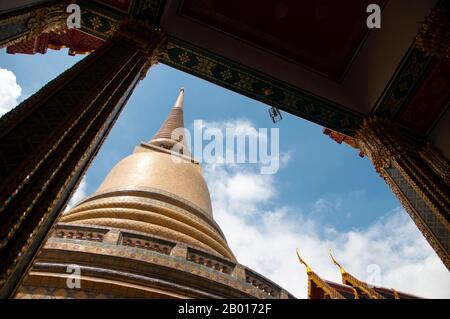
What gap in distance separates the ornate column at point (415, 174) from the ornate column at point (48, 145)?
11.9 feet

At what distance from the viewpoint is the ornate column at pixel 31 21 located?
3512 mm

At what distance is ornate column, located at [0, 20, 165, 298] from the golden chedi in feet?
5.07

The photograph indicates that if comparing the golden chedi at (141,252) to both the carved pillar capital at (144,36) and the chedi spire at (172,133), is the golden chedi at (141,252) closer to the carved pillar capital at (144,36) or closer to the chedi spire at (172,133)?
the carved pillar capital at (144,36)

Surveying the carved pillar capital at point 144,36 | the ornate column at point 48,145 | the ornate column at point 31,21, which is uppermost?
the carved pillar capital at point 144,36

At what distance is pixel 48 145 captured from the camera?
8.03ft

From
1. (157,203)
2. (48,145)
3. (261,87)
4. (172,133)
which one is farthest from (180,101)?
(48,145)

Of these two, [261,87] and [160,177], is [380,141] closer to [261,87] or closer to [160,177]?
[261,87]

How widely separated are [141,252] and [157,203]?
2.55 m

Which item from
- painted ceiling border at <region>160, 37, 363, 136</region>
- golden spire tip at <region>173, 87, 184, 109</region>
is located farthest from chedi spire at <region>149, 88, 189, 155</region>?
painted ceiling border at <region>160, 37, 363, 136</region>

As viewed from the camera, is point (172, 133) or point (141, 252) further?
point (172, 133)

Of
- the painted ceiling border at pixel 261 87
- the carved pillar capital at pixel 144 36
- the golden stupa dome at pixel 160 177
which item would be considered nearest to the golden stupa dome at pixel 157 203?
the golden stupa dome at pixel 160 177

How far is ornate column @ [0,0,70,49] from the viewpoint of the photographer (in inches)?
138

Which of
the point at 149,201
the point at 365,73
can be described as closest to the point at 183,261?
the point at 149,201

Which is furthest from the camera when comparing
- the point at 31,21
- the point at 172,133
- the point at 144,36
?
the point at 172,133
